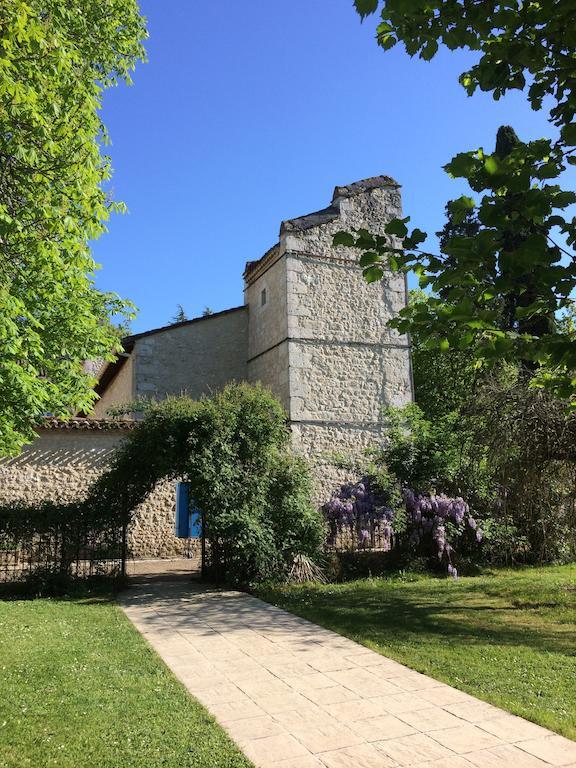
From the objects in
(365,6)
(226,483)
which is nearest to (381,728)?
(365,6)

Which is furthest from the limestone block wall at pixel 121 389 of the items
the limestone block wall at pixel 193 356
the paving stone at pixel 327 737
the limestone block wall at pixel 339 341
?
the paving stone at pixel 327 737

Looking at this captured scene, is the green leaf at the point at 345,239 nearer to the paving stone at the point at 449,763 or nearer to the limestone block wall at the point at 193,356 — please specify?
the paving stone at the point at 449,763

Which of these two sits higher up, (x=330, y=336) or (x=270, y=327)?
(x=270, y=327)

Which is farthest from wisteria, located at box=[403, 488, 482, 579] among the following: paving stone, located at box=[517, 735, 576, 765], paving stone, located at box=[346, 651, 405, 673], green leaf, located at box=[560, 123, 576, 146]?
green leaf, located at box=[560, 123, 576, 146]

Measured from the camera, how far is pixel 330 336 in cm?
1669

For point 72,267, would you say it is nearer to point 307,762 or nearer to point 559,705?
point 307,762

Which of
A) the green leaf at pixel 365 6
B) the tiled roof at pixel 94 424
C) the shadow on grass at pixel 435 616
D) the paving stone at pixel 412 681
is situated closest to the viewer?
the green leaf at pixel 365 6

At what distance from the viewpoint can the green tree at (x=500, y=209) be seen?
2.65m

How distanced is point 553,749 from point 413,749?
2.81ft

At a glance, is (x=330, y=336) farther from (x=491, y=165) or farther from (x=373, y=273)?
(x=491, y=165)

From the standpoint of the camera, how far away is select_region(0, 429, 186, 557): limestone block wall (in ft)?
42.2

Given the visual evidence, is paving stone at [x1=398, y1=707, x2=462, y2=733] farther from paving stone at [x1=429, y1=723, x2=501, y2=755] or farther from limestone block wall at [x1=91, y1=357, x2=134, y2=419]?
limestone block wall at [x1=91, y1=357, x2=134, y2=419]

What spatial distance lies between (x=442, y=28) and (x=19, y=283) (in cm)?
559

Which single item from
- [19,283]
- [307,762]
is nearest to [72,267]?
[19,283]
